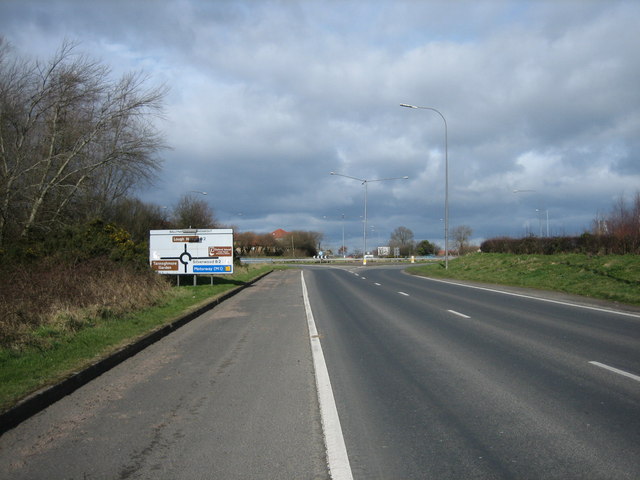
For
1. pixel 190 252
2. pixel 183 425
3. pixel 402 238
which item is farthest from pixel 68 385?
pixel 402 238

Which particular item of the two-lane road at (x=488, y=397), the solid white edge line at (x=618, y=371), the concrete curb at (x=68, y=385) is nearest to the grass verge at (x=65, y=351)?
the concrete curb at (x=68, y=385)

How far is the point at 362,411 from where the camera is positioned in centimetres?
586

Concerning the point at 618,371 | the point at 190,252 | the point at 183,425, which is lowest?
the point at 183,425

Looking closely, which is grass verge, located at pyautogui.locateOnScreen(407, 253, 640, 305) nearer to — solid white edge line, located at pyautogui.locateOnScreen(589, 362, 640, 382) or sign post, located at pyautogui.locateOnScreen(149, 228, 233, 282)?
solid white edge line, located at pyautogui.locateOnScreen(589, 362, 640, 382)

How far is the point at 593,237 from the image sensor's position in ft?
103

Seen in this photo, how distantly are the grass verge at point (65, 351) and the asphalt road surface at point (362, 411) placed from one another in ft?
1.40

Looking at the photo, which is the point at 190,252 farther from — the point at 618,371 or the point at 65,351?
the point at 618,371

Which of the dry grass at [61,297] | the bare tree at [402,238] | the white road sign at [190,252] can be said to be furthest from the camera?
the bare tree at [402,238]

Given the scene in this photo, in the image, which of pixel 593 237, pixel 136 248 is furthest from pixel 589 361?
pixel 593 237

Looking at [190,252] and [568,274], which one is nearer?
[190,252]

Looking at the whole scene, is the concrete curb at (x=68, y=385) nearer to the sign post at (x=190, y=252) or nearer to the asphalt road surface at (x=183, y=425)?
the asphalt road surface at (x=183, y=425)

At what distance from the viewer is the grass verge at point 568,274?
20.3m

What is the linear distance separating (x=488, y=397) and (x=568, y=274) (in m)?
22.6

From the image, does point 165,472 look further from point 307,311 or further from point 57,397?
point 307,311
